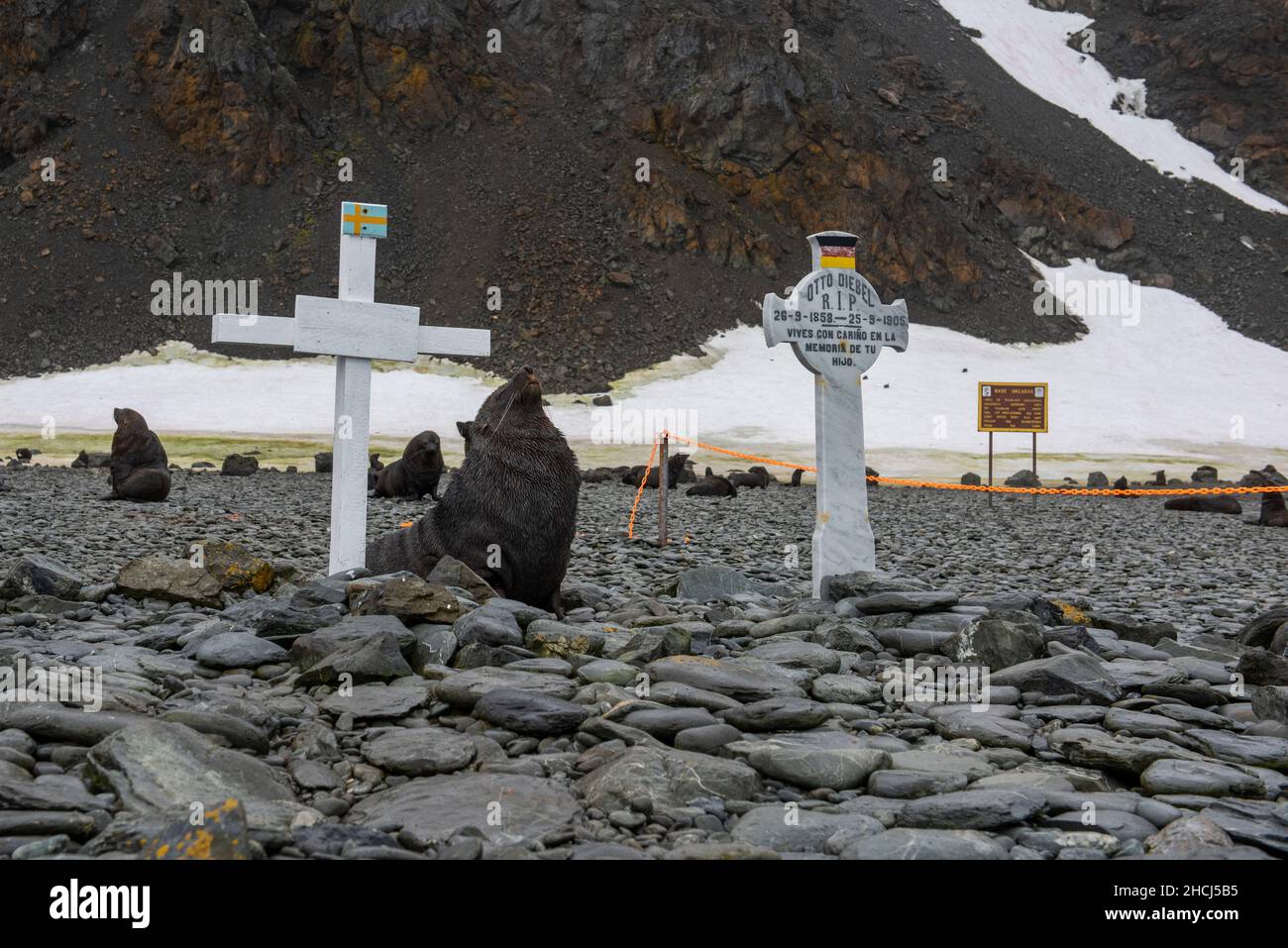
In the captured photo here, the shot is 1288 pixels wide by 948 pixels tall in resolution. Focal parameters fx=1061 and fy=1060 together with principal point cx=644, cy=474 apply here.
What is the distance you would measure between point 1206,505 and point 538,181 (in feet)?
133

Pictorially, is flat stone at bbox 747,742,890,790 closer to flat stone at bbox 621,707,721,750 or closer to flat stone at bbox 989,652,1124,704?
flat stone at bbox 621,707,721,750

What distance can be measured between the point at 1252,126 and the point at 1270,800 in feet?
271

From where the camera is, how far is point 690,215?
55.4 metres

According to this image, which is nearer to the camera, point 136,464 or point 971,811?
point 971,811

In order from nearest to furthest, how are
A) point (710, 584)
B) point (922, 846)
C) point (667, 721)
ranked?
point (922, 846)
point (667, 721)
point (710, 584)

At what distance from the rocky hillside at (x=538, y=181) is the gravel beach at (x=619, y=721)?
123 feet

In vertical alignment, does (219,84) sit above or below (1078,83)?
below

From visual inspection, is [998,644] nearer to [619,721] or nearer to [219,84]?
[619,721]

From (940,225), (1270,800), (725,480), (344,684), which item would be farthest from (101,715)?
(940,225)

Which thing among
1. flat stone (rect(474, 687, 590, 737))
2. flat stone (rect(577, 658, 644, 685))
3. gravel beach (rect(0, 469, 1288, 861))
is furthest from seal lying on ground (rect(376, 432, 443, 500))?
flat stone (rect(474, 687, 590, 737))

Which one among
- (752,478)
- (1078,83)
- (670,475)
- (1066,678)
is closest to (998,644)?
(1066,678)

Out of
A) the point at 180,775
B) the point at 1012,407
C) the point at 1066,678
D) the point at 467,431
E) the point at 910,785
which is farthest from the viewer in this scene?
the point at 1012,407

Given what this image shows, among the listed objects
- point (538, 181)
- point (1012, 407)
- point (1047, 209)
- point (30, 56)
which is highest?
point (30, 56)

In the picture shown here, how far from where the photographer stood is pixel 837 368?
9.41 m
